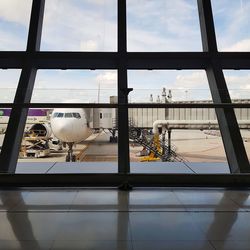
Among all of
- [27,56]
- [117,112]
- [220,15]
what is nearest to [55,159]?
[117,112]

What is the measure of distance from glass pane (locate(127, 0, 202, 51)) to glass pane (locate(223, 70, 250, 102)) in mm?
461

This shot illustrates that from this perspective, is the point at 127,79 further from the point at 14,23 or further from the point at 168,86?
the point at 14,23

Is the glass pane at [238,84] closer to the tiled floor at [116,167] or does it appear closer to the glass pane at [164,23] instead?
the glass pane at [164,23]

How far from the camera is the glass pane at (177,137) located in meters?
3.32

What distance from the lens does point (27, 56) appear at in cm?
356

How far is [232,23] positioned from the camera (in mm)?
3803

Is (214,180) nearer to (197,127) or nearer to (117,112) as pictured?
(197,127)

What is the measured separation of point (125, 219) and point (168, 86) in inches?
71.2

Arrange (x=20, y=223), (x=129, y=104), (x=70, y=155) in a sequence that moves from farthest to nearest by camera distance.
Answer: (x=70, y=155)
(x=129, y=104)
(x=20, y=223)

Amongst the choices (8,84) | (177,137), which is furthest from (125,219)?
(8,84)

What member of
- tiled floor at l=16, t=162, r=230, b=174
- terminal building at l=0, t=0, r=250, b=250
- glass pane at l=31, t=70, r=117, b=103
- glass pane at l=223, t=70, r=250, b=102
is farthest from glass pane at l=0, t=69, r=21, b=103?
glass pane at l=223, t=70, r=250, b=102

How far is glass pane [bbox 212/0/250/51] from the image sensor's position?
3733 millimetres

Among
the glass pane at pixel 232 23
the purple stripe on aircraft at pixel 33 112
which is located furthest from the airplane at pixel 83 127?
the glass pane at pixel 232 23

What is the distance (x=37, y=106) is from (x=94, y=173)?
32.8 inches
